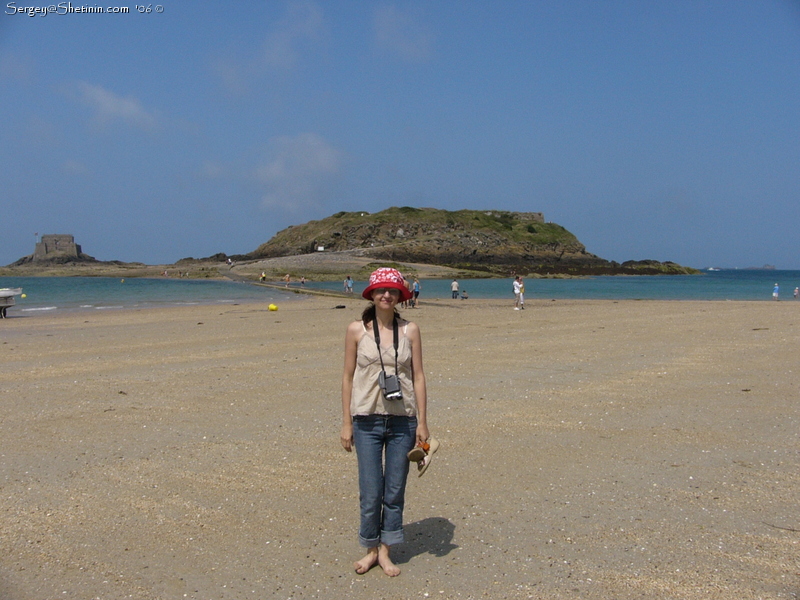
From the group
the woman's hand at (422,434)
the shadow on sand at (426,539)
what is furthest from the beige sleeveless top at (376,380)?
the shadow on sand at (426,539)

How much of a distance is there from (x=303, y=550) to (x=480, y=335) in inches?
477

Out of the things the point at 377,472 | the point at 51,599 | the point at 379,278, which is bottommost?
the point at 51,599

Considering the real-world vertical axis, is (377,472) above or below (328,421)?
above

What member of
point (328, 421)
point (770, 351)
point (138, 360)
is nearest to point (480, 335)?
point (770, 351)

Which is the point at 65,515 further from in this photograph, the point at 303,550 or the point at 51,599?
the point at 303,550

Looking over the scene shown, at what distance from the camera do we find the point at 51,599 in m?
3.74

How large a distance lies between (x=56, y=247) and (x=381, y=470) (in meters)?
160

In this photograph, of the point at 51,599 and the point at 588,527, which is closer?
the point at 51,599

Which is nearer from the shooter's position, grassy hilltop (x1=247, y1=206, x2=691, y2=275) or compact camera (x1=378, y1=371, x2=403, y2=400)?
compact camera (x1=378, y1=371, x2=403, y2=400)

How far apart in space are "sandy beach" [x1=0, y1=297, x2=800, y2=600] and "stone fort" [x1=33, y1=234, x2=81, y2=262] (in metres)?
145

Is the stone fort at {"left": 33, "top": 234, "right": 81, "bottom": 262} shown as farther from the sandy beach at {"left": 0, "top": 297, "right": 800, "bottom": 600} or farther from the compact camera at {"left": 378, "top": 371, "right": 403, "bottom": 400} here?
the compact camera at {"left": 378, "top": 371, "right": 403, "bottom": 400}

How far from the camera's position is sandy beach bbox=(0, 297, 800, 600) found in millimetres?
4027

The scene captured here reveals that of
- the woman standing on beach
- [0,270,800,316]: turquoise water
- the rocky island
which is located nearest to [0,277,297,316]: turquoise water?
[0,270,800,316]: turquoise water

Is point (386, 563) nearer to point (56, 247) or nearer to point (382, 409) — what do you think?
point (382, 409)
